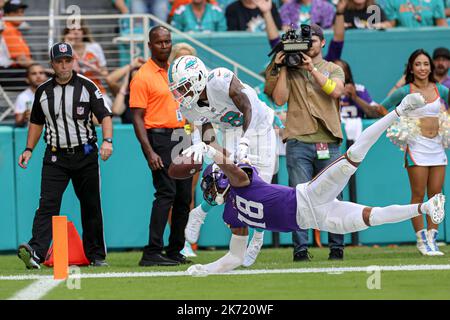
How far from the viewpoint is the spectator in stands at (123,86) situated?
41.4ft

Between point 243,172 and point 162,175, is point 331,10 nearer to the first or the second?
point 162,175

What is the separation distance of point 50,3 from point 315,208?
851 centimetres

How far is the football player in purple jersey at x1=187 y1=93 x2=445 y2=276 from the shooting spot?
768cm

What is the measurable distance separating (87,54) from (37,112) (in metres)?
3.34

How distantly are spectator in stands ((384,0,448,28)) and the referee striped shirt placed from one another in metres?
5.92

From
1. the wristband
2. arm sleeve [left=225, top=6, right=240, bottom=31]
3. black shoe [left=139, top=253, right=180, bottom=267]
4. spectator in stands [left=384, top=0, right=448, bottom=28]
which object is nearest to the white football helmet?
the wristband

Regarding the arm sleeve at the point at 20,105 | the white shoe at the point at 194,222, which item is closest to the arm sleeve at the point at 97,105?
the white shoe at the point at 194,222

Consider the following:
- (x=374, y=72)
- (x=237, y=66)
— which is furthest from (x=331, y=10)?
(x=237, y=66)

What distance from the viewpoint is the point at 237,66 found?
523 inches

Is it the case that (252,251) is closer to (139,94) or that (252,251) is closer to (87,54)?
(139,94)

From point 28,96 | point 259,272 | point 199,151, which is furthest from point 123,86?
point 199,151

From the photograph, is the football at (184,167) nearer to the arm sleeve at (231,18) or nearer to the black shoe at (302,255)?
the black shoe at (302,255)

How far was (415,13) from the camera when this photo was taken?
47.4 feet

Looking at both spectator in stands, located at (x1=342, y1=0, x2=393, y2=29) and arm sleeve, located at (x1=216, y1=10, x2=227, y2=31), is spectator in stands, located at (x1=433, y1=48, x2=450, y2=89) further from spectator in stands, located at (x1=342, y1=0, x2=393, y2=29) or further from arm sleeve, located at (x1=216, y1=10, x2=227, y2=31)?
arm sleeve, located at (x1=216, y1=10, x2=227, y2=31)
